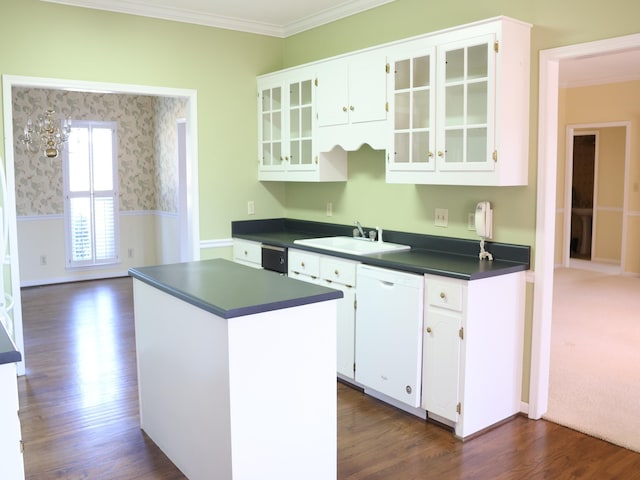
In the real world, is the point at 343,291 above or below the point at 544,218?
below

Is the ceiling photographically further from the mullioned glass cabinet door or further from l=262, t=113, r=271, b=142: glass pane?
l=262, t=113, r=271, b=142: glass pane

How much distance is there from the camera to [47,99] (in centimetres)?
716

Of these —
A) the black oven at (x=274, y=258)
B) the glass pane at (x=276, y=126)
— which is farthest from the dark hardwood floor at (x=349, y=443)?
the glass pane at (x=276, y=126)

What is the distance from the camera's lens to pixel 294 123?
4809 millimetres

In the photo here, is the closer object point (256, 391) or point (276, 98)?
point (256, 391)

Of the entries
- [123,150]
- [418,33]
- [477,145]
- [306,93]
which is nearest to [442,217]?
[477,145]

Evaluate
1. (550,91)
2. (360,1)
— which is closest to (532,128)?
(550,91)

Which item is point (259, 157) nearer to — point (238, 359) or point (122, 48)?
point (122, 48)

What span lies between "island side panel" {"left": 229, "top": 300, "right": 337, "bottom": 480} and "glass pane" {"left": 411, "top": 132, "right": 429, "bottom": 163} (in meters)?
1.49

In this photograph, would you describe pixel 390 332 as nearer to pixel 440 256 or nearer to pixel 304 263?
pixel 440 256

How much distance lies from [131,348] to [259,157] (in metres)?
2.00

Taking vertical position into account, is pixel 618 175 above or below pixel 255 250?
above

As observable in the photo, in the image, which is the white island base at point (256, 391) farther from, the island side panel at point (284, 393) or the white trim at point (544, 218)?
the white trim at point (544, 218)

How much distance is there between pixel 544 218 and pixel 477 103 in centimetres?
76
